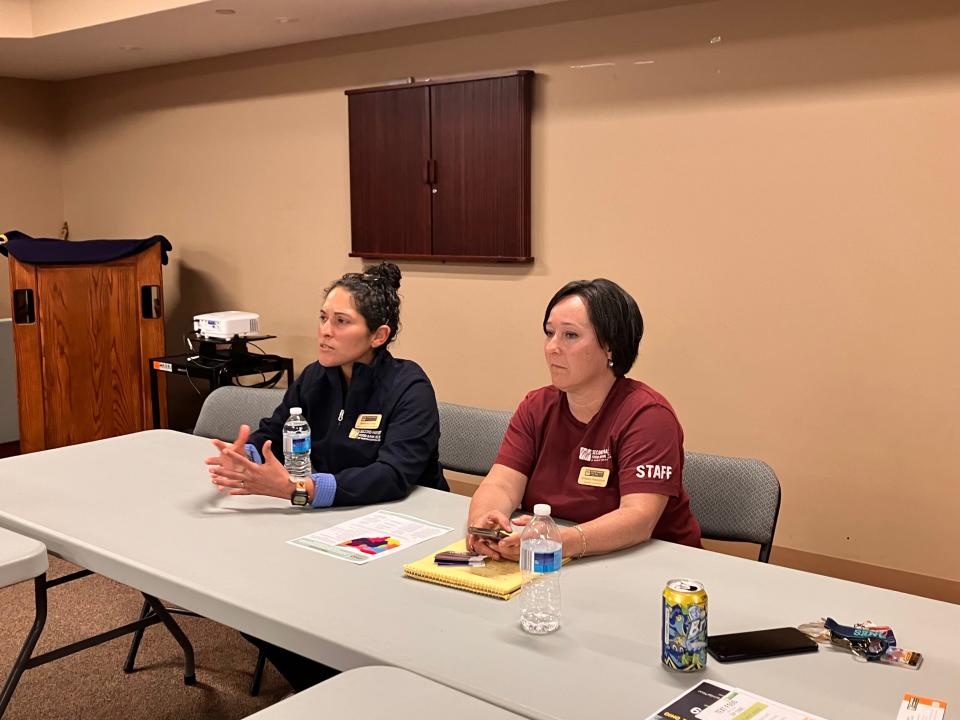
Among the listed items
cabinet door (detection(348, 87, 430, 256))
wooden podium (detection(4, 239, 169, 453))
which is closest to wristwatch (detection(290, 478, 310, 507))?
cabinet door (detection(348, 87, 430, 256))

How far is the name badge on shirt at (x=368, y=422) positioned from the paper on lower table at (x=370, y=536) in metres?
0.36

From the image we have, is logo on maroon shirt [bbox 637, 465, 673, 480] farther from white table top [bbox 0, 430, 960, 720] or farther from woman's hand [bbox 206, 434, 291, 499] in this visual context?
woman's hand [bbox 206, 434, 291, 499]

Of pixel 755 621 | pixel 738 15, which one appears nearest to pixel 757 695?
pixel 755 621

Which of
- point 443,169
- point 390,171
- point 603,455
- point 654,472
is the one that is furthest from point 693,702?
point 390,171

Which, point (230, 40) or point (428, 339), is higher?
point (230, 40)

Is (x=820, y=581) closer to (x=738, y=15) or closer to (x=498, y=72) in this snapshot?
(x=738, y=15)

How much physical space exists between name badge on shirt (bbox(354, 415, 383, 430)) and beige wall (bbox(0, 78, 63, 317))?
4.84m

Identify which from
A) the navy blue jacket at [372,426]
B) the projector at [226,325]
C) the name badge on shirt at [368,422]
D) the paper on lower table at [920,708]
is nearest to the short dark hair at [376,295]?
the navy blue jacket at [372,426]

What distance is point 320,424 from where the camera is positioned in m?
2.73

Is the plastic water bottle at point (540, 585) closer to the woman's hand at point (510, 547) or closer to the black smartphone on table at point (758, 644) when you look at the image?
the woman's hand at point (510, 547)

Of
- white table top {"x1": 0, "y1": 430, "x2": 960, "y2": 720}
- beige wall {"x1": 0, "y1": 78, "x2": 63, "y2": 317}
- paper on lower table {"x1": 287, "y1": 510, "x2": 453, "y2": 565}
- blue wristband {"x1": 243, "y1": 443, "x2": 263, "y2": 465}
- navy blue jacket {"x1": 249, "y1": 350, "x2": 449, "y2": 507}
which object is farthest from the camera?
beige wall {"x1": 0, "y1": 78, "x2": 63, "y2": 317}

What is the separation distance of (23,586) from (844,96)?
380 centimetres

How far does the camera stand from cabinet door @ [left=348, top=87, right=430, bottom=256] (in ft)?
15.5

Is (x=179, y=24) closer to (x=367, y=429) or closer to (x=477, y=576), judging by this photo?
(x=367, y=429)
